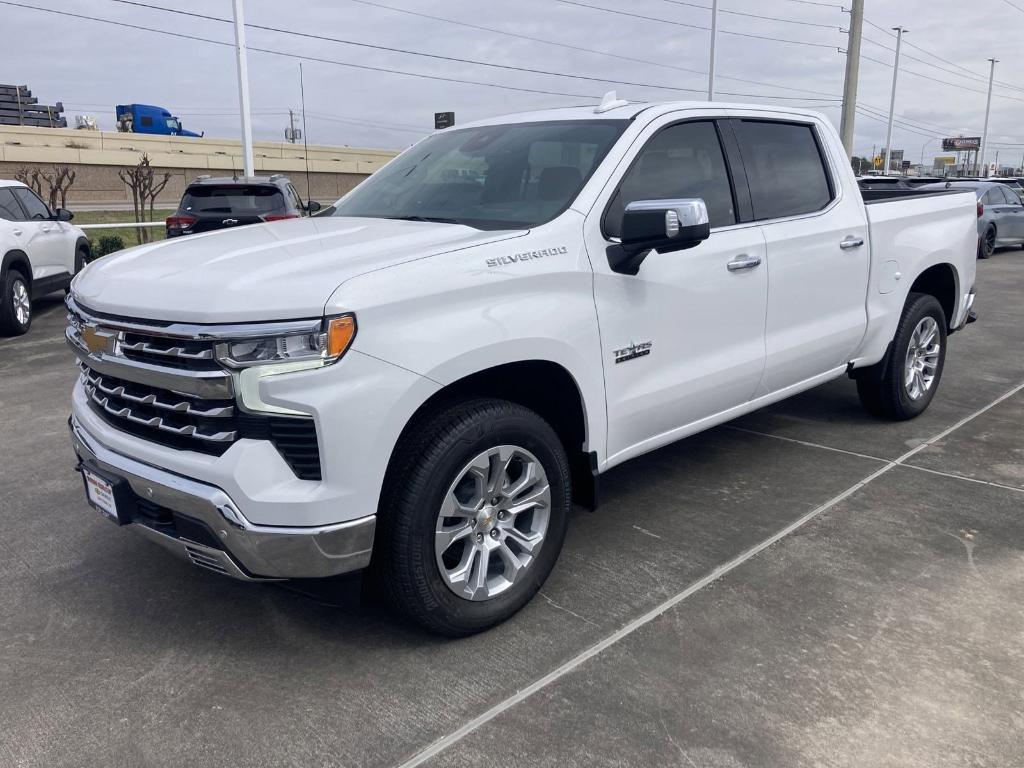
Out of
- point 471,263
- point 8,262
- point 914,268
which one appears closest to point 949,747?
point 471,263

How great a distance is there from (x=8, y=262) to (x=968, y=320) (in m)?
9.32

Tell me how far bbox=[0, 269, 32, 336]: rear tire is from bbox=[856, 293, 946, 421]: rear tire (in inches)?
331

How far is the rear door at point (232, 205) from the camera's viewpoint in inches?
444

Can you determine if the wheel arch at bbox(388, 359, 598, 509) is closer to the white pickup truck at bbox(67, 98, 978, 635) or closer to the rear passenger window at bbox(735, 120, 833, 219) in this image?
the white pickup truck at bbox(67, 98, 978, 635)

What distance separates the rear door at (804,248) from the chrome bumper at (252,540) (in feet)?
8.16

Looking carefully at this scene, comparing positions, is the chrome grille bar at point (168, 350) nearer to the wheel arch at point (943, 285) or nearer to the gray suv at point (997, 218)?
the wheel arch at point (943, 285)

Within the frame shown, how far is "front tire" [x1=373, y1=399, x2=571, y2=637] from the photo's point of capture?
111 inches

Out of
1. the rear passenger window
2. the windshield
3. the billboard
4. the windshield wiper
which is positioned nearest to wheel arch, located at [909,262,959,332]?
the rear passenger window

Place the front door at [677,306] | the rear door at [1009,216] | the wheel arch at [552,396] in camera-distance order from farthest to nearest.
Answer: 1. the rear door at [1009,216]
2. the front door at [677,306]
3. the wheel arch at [552,396]

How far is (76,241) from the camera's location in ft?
36.9

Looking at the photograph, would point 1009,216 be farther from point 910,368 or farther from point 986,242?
point 910,368

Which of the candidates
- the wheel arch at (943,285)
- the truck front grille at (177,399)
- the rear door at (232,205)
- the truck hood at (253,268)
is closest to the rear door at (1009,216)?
the wheel arch at (943,285)

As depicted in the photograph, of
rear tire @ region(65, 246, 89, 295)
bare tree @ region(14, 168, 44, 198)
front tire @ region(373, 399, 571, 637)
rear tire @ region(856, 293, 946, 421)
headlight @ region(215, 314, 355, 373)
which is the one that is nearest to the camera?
headlight @ region(215, 314, 355, 373)

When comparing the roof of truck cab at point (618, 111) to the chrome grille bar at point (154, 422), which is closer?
the chrome grille bar at point (154, 422)
